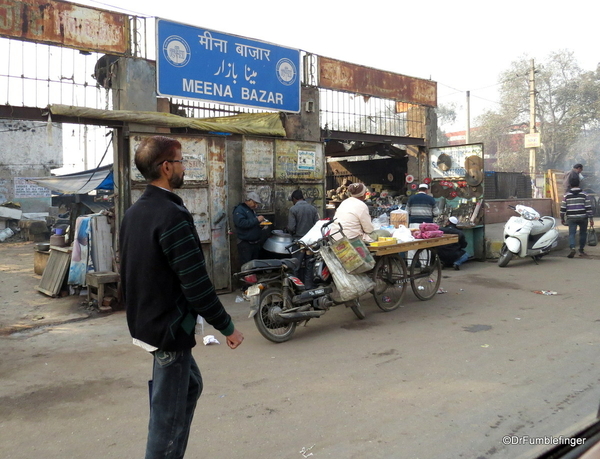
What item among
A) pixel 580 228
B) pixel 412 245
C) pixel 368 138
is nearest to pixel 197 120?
pixel 412 245

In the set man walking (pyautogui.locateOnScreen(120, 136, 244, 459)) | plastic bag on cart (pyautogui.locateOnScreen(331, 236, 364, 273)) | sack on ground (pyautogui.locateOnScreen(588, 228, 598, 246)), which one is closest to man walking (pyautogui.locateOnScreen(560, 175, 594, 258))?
sack on ground (pyautogui.locateOnScreen(588, 228, 598, 246))

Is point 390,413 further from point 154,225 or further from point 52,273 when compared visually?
point 52,273

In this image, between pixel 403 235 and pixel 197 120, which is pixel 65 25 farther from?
pixel 403 235

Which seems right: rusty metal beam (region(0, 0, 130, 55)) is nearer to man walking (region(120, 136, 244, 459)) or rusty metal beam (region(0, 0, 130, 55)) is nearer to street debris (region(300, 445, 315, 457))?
man walking (region(120, 136, 244, 459))

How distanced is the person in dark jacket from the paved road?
1.65 m

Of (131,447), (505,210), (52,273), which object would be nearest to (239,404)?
(131,447)

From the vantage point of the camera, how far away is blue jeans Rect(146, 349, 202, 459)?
2.40 m

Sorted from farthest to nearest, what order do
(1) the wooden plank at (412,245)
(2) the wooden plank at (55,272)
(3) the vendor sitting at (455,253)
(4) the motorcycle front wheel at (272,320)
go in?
(3) the vendor sitting at (455,253) → (2) the wooden plank at (55,272) → (1) the wooden plank at (412,245) → (4) the motorcycle front wheel at (272,320)

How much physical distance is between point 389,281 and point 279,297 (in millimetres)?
2000

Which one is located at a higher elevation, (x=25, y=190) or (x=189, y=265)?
(x=25, y=190)

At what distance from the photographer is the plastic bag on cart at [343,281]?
6074 mm

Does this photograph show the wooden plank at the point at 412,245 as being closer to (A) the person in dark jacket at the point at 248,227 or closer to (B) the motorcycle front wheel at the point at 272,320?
(B) the motorcycle front wheel at the point at 272,320

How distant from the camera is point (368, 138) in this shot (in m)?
12.1

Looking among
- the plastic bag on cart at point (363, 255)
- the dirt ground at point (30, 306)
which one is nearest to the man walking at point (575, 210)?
the plastic bag on cart at point (363, 255)
